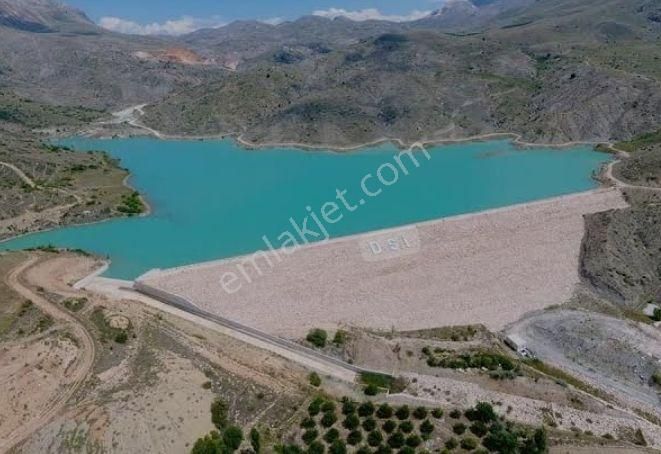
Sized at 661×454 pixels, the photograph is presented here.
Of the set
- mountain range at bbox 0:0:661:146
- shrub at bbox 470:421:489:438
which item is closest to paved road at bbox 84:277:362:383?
shrub at bbox 470:421:489:438

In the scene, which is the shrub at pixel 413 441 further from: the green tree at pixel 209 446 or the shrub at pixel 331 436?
the green tree at pixel 209 446

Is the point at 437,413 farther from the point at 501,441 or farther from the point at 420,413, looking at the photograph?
the point at 501,441

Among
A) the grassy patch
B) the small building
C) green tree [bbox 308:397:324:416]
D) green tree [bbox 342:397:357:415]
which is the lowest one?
the small building

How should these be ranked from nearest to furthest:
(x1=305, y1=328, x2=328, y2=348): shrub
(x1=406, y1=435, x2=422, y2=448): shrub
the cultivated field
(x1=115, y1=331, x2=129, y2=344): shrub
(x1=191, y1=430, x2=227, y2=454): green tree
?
(x1=191, y1=430, x2=227, y2=454): green tree, (x1=406, y1=435, x2=422, y2=448): shrub, (x1=115, y1=331, x2=129, y2=344): shrub, (x1=305, y1=328, x2=328, y2=348): shrub, the cultivated field

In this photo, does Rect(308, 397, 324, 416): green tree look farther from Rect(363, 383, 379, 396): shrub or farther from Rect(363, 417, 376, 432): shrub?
Rect(363, 383, 379, 396): shrub

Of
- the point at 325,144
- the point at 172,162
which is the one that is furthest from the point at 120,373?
the point at 325,144

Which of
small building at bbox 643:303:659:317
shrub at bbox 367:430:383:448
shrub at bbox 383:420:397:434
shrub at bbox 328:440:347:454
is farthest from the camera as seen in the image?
small building at bbox 643:303:659:317
